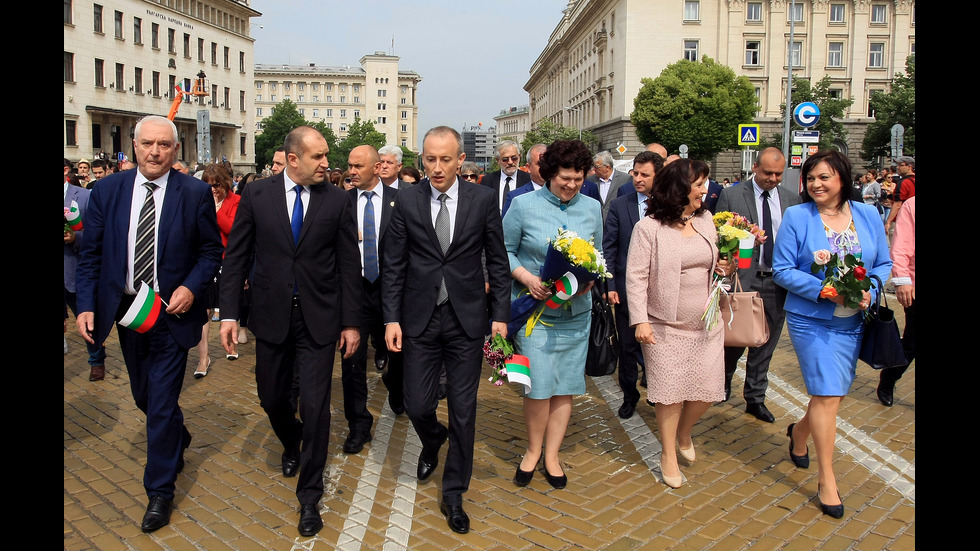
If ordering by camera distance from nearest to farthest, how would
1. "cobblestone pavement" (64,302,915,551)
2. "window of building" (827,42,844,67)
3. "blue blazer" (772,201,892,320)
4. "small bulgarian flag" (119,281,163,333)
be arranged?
"cobblestone pavement" (64,302,915,551) → "small bulgarian flag" (119,281,163,333) → "blue blazer" (772,201,892,320) → "window of building" (827,42,844,67)

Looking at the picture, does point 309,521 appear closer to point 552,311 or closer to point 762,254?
point 552,311

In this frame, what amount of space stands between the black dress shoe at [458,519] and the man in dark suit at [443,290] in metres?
0.03

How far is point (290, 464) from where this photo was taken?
200 inches

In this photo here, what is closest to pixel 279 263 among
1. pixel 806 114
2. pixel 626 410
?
pixel 626 410

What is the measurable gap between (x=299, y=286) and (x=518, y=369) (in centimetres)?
145

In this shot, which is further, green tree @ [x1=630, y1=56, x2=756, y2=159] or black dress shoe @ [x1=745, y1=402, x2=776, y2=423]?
green tree @ [x1=630, y1=56, x2=756, y2=159]

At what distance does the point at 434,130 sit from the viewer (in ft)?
14.5

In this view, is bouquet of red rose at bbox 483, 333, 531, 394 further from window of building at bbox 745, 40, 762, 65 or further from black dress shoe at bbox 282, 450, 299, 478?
window of building at bbox 745, 40, 762, 65

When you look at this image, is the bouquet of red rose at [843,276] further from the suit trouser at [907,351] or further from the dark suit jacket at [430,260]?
the suit trouser at [907,351]

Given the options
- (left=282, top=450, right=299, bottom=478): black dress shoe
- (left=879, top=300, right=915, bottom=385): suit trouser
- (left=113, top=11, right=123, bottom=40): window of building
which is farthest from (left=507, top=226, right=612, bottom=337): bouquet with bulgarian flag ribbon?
(left=113, top=11, right=123, bottom=40): window of building

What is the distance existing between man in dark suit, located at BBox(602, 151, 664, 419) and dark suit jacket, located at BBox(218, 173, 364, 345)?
9.06 feet

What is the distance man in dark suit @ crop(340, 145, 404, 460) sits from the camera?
568cm

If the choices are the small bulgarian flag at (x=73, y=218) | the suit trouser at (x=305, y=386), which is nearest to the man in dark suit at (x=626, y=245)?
the suit trouser at (x=305, y=386)
